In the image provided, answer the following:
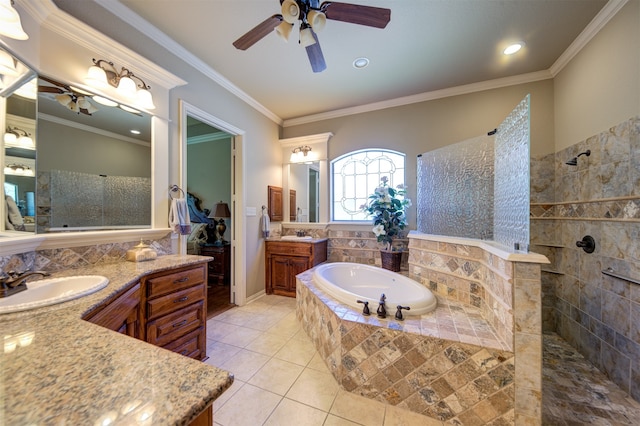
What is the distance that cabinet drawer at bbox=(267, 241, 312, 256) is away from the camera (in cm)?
328

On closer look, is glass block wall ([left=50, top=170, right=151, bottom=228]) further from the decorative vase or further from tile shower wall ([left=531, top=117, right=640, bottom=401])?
tile shower wall ([left=531, top=117, right=640, bottom=401])

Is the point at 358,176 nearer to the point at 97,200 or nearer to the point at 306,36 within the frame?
the point at 306,36

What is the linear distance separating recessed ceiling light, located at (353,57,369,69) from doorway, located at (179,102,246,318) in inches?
65.9

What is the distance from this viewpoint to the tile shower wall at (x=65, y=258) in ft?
4.27

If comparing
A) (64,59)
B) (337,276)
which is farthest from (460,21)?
(64,59)

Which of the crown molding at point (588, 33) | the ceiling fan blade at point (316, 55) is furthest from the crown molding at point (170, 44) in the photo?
the crown molding at point (588, 33)

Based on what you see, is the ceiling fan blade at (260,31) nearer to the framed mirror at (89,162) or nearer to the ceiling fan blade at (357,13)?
the ceiling fan blade at (357,13)

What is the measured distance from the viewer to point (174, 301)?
5.49ft

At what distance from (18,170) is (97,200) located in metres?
0.43

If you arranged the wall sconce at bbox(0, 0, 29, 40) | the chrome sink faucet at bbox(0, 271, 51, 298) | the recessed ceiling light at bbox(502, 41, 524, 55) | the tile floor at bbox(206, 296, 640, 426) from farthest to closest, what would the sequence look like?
1. the recessed ceiling light at bbox(502, 41, 524, 55)
2. the tile floor at bbox(206, 296, 640, 426)
3. the wall sconce at bbox(0, 0, 29, 40)
4. the chrome sink faucet at bbox(0, 271, 51, 298)

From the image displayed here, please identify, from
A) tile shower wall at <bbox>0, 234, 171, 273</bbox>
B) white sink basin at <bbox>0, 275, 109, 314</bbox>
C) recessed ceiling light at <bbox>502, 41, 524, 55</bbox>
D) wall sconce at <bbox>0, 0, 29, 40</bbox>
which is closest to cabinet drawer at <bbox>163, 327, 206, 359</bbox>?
white sink basin at <bbox>0, 275, 109, 314</bbox>

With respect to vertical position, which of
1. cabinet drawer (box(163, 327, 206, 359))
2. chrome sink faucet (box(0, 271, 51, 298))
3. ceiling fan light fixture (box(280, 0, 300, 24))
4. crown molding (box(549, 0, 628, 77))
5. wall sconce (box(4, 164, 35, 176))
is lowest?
cabinet drawer (box(163, 327, 206, 359))

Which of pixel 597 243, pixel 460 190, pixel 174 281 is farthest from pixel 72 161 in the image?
pixel 597 243

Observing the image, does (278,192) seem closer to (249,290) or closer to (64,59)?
(249,290)
